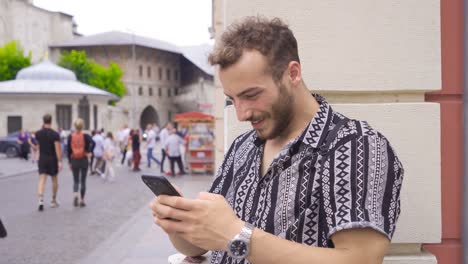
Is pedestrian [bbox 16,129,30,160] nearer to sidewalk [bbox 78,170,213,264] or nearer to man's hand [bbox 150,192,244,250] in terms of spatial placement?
sidewalk [bbox 78,170,213,264]

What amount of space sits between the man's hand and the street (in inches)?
216

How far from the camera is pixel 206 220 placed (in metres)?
1.41

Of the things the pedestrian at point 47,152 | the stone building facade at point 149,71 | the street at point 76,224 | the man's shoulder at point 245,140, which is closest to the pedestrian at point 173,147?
the street at point 76,224

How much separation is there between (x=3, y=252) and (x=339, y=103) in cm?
616

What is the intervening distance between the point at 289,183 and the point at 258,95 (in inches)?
10.8

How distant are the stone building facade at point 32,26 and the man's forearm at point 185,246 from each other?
56.1m

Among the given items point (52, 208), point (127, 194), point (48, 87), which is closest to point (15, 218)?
point (52, 208)

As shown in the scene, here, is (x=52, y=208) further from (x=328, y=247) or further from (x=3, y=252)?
(x=328, y=247)

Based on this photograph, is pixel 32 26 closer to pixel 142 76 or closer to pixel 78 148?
pixel 142 76

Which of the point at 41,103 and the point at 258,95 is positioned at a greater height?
the point at 41,103

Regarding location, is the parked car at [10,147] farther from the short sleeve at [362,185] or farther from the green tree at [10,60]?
the short sleeve at [362,185]

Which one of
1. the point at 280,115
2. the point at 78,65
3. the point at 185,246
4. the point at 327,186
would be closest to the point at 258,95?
the point at 280,115

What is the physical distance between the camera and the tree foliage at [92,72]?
57344 millimetres

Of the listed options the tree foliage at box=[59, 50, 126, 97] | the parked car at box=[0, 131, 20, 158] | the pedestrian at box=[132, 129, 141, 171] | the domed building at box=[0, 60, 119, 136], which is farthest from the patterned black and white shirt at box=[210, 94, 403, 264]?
the tree foliage at box=[59, 50, 126, 97]
